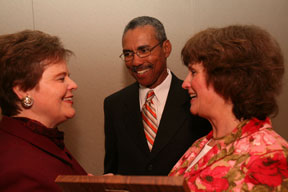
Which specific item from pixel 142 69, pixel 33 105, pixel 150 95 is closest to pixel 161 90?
pixel 150 95

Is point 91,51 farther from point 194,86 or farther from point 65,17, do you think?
point 194,86

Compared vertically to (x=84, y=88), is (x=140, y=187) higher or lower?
higher

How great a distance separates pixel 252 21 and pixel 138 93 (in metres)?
1.59

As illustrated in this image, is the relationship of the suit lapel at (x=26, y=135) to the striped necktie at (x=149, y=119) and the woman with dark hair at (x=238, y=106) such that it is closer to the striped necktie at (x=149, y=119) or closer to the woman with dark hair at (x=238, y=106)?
the woman with dark hair at (x=238, y=106)

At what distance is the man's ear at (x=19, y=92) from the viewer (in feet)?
4.37

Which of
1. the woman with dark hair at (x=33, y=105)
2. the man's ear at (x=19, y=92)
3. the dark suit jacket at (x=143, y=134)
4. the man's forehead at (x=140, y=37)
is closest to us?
the woman with dark hair at (x=33, y=105)

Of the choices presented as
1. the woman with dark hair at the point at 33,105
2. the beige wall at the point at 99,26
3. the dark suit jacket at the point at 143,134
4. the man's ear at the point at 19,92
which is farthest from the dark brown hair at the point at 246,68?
the beige wall at the point at 99,26

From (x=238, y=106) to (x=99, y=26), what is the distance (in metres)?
1.94

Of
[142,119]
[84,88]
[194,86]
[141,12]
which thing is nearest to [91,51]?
[84,88]

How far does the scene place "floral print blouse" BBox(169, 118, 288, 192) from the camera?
→ 1.10m

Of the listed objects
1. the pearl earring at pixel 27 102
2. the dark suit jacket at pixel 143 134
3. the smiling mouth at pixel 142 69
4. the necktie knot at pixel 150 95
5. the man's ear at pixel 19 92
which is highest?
the man's ear at pixel 19 92

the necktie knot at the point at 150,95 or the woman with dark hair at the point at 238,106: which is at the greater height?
the woman with dark hair at the point at 238,106

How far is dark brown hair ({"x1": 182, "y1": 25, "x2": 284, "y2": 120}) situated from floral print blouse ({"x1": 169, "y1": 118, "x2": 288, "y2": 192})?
0.28 feet

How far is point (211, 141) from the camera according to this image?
1512 mm
